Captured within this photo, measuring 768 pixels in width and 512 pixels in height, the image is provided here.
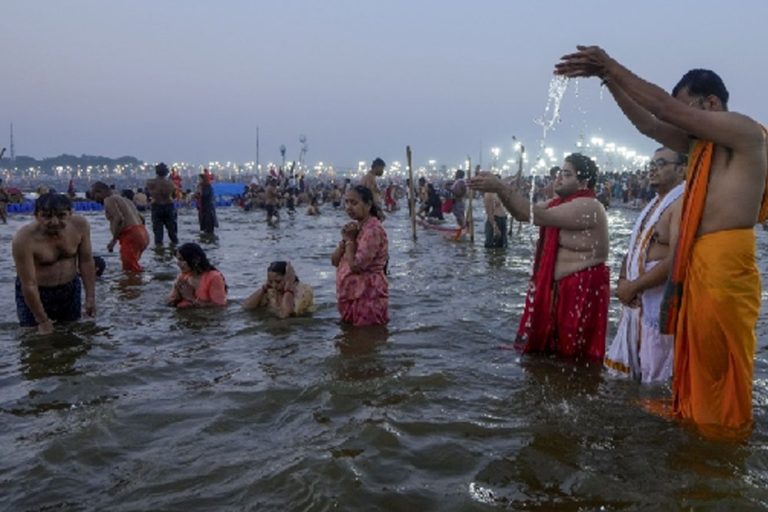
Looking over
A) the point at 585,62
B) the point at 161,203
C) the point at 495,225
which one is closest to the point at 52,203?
the point at 585,62

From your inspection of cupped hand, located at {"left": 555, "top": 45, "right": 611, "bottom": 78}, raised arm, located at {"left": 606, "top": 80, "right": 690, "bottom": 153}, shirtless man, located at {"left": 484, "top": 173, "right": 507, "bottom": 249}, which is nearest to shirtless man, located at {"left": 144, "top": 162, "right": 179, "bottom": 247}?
shirtless man, located at {"left": 484, "top": 173, "right": 507, "bottom": 249}

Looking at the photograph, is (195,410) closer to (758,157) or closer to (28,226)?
(28,226)

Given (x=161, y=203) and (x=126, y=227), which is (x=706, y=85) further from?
(x=161, y=203)

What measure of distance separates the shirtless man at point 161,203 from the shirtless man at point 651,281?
37.8 ft

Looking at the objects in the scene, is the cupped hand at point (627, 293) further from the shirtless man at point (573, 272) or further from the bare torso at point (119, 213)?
the bare torso at point (119, 213)

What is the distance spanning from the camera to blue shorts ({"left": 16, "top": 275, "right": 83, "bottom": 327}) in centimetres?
587

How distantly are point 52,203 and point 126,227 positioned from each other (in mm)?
4844

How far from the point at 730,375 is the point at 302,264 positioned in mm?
9488

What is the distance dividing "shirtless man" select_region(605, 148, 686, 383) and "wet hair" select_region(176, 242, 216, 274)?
14.4ft

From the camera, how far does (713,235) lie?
3180 millimetres

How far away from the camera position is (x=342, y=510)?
2908 mm

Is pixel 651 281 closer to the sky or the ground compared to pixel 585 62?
closer to the ground

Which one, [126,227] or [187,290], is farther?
[126,227]

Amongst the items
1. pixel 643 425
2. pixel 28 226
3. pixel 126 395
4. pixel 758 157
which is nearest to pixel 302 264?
pixel 28 226
